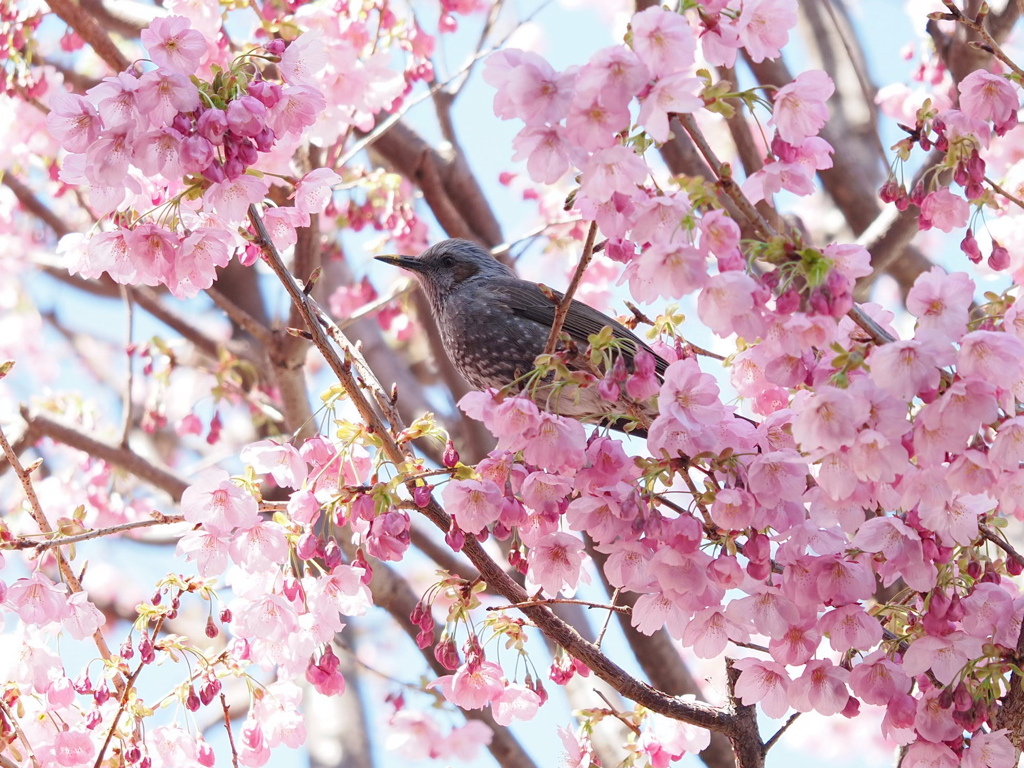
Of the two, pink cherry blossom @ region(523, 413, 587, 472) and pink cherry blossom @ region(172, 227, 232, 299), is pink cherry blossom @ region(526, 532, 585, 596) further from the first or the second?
pink cherry blossom @ region(172, 227, 232, 299)

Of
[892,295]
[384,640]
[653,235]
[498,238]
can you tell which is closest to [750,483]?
[653,235]

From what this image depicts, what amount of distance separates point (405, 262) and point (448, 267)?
16 cm

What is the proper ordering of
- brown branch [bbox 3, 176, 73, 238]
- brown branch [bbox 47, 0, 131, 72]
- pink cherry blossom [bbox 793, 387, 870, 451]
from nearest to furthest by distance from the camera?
pink cherry blossom [bbox 793, 387, 870, 451] → brown branch [bbox 47, 0, 131, 72] → brown branch [bbox 3, 176, 73, 238]

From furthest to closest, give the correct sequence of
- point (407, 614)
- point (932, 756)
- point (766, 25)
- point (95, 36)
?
1. point (407, 614)
2. point (95, 36)
3. point (932, 756)
4. point (766, 25)

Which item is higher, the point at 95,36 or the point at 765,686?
the point at 95,36

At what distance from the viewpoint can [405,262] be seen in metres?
3.44

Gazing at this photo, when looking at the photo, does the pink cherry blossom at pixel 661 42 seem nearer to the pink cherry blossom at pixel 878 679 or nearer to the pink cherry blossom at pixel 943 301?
the pink cherry blossom at pixel 943 301

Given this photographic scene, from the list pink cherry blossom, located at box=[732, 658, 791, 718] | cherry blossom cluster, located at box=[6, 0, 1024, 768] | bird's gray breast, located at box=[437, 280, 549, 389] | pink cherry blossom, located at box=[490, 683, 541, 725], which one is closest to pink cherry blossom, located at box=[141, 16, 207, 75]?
cherry blossom cluster, located at box=[6, 0, 1024, 768]

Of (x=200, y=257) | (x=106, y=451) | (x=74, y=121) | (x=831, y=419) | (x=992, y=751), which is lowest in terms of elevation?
(x=992, y=751)

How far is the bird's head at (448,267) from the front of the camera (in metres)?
3.49

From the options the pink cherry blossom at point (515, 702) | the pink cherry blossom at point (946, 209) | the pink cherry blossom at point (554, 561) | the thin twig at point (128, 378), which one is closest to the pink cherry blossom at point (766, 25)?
the pink cherry blossom at point (946, 209)

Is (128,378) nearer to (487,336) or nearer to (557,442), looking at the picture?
(487,336)

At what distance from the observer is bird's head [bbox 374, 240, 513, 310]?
11.4ft

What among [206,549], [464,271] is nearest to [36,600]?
[206,549]
